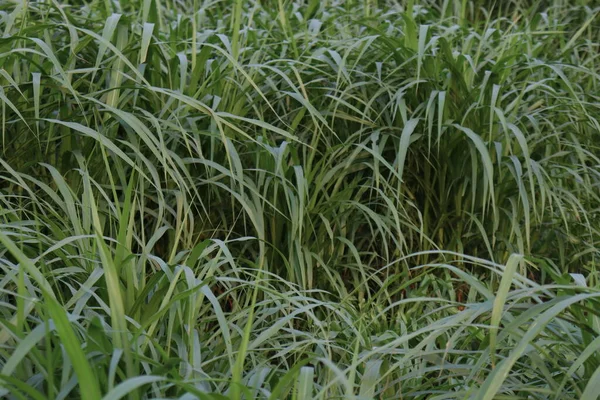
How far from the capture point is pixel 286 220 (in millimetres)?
1729

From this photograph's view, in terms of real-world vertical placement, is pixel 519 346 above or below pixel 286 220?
above

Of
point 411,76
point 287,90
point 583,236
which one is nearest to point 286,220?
point 287,90

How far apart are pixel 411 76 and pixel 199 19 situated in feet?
2.38

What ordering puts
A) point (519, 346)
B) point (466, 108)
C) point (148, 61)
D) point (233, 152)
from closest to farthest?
point (519, 346) → point (233, 152) → point (148, 61) → point (466, 108)

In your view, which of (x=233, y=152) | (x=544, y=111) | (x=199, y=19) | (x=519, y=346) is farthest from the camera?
(x=199, y=19)

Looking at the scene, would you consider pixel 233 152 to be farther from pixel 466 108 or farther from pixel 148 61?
pixel 466 108

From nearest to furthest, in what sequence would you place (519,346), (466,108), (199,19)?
(519,346)
(466,108)
(199,19)

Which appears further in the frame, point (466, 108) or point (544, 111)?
point (544, 111)

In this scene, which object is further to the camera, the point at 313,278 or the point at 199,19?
the point at 199,19

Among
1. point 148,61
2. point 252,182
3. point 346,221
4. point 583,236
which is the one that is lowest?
point 583,236

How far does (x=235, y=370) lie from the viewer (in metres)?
0.94

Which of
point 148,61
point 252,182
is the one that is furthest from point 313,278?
point 148,61

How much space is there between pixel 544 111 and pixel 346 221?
694 millimetres

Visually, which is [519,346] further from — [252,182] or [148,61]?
[148,61]
